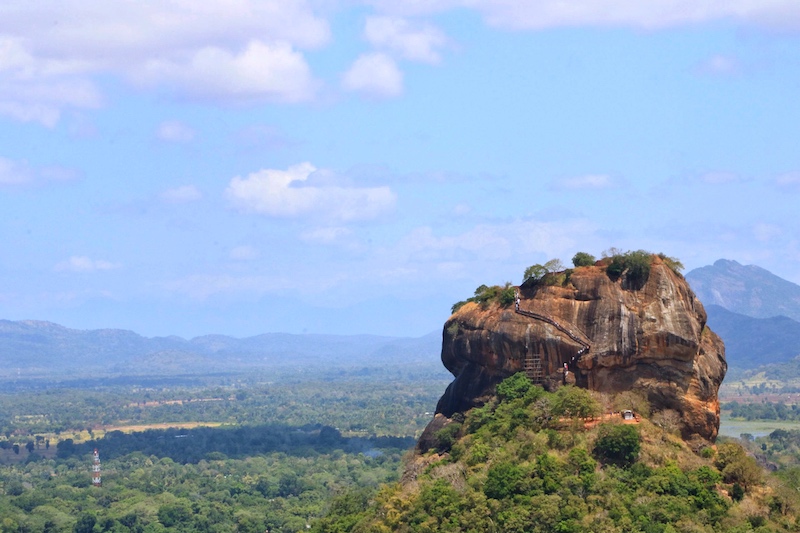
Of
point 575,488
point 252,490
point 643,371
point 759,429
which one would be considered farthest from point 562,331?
point 759,429

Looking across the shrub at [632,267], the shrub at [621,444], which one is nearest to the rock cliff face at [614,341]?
the shrub at [632,267]

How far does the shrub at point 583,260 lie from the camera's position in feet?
226

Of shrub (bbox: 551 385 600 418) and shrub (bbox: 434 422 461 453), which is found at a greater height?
shrub (bbox: 551 385 600 418)

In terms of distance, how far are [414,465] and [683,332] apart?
1598 cm

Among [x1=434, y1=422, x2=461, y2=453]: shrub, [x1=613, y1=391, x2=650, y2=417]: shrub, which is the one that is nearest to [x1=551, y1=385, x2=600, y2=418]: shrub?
[x1=613, y1=391, x2=650, y2=417]: shrub

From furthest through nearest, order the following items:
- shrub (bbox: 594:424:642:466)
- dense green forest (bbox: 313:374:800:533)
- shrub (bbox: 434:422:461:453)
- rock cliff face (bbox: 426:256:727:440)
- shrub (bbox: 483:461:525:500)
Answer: shrub (bbox: 434:422:461:453) → rock cliff face (bbox: 426:256:727:440) → shrub (bbox: 594:424:642:466) → shrub (bbox: 483:461:525:500) → dense green forest (bbox: 313:374:800:533)

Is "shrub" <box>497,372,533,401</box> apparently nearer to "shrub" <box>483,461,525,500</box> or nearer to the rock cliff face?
the rock cliff face

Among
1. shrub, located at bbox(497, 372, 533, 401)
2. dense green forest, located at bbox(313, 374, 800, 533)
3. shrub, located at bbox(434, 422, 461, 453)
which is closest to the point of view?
dense green forest, located at bbox(313, 374, 800, 533)

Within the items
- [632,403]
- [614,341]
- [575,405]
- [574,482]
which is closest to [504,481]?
[574,482]

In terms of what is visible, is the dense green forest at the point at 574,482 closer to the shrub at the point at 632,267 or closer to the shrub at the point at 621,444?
the shrub at the point at 621,444

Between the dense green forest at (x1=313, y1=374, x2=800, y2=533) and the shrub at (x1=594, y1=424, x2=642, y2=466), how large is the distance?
4cm

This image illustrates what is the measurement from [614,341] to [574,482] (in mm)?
7813

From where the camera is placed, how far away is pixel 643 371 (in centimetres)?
6419

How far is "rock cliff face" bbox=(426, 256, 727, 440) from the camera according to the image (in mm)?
63562
